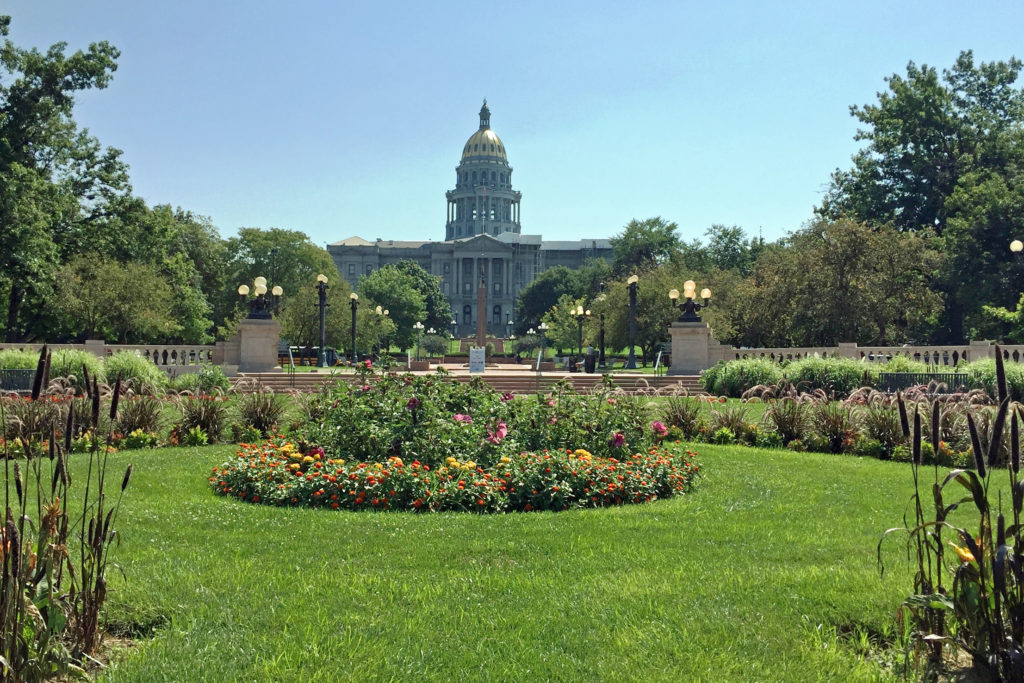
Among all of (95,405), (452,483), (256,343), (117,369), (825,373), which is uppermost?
(256,343)

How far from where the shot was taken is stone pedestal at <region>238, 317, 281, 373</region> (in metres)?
33.6

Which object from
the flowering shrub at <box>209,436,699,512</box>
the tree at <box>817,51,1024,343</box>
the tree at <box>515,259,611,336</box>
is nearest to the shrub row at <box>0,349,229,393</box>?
the flowering shrub at <box>209,436,699,512</box>

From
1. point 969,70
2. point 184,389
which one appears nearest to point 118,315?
point 184,389

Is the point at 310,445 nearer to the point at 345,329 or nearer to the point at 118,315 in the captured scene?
the point at 118,315

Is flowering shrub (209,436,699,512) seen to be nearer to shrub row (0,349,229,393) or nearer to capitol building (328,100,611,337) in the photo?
shrub row (0,349,229,393)

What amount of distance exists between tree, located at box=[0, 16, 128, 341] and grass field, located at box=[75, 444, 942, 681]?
2985 centimetres

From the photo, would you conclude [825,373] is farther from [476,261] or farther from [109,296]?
[476,261]

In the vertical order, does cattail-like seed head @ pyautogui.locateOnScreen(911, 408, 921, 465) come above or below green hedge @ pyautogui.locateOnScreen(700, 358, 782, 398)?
above

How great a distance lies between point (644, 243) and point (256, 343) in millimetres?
67245

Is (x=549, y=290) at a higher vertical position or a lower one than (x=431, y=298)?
higher

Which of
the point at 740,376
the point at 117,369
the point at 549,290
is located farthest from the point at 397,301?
the point at 117,369

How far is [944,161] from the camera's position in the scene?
1984 inches

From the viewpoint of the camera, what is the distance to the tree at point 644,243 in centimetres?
9506

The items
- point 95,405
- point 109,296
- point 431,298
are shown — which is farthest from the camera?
point 431,298
